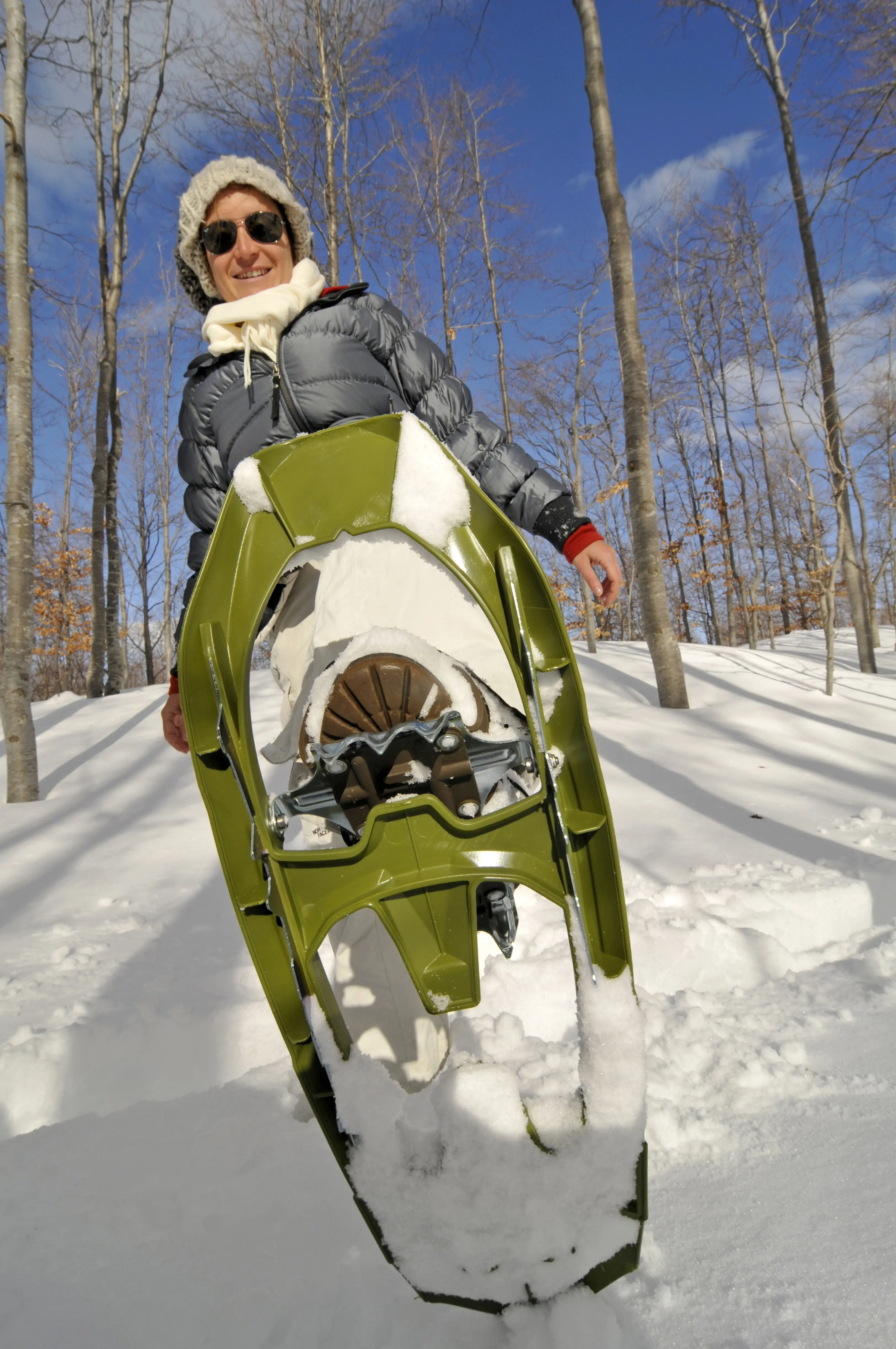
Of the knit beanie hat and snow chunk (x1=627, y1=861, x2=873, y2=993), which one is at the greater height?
the knit beanie hat

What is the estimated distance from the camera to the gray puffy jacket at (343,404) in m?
1.40

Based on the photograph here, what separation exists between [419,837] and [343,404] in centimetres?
93

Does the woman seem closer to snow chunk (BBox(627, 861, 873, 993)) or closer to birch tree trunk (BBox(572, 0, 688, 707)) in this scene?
snow chunk (BBox(627, 861, 873, 993))

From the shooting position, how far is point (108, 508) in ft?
38.5

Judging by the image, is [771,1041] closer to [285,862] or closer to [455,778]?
[455,778]

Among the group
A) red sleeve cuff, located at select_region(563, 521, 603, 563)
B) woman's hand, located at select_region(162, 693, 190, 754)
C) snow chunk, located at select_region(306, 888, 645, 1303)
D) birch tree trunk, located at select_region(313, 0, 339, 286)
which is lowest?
snow chunk, located at select_region(306, 888, 645, 1303)

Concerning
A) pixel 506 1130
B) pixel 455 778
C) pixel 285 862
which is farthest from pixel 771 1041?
pixel 285 862

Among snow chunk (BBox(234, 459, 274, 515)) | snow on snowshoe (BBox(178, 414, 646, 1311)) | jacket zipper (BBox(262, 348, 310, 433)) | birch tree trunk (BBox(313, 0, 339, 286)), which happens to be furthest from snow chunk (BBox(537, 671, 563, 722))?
birch tree trunk (BBox(313, 0, 339, 286))

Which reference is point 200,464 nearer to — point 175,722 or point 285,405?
point 285,405

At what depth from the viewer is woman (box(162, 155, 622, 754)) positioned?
1402 mm

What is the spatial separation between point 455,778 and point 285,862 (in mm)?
283

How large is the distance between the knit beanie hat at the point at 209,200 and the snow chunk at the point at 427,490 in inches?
38.0

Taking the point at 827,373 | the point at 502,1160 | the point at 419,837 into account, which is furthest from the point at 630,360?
the point at 502,1160

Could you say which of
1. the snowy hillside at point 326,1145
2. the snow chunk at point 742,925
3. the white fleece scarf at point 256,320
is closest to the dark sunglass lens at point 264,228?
the white fleece scarf at point 256,320
